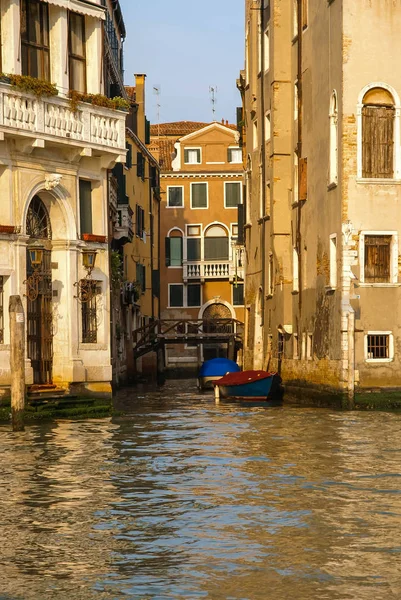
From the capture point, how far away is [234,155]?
5925 cm

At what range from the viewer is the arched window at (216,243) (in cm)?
5884

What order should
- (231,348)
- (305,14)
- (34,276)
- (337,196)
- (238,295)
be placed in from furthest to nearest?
1. (238,295)
2. (231,348)
3. (305,14)
4. (337,196)
5. (34,276)

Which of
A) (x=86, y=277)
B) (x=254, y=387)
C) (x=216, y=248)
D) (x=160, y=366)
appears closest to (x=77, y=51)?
(x=86, y=277)

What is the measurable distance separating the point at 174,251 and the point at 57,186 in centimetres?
3740

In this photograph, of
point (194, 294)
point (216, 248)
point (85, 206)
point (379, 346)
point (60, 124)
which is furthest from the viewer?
point (194, 294)

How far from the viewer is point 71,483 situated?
13.3m

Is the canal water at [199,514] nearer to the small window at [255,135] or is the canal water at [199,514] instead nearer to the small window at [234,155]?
the small window at [255,135]

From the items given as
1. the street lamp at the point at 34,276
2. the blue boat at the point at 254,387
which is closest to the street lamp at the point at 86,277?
the street lamp at the point at 34,276

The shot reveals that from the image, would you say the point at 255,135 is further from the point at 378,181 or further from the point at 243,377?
the point at 378,181

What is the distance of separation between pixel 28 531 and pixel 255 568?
232 cm

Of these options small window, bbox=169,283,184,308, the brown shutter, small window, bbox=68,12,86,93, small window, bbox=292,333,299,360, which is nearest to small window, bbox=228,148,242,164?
small window, bbox=169,283,184,308

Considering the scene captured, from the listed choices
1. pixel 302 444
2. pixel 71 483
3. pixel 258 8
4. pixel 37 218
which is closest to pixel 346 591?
pixel 71 483

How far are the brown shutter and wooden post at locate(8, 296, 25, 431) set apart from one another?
46.0 feet

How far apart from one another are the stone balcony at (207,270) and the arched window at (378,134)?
30.5 metres
